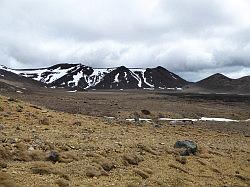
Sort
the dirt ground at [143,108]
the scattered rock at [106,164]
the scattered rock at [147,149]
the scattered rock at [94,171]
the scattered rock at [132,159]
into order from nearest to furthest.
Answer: the scattered rock at [94,171] < the scattered rock at [106,164] < the scattered rock at [132,159] < the scattered rock at [147,149] < the dirt ground at [143,108]

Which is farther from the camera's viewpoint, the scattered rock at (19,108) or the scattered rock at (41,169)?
the scattered rock at (19,108)

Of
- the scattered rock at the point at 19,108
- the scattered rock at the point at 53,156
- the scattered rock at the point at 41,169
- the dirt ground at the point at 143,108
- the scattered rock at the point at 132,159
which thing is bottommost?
the dirt ground at the point at 143,108

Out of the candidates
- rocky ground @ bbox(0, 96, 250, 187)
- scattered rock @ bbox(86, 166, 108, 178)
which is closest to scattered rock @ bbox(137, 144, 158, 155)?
rocky ground @ bbox(0, 96, 250, 187)

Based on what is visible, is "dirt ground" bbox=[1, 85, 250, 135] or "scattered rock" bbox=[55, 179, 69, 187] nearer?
"scattered rock" bbox=[55, 179, 69, 187]

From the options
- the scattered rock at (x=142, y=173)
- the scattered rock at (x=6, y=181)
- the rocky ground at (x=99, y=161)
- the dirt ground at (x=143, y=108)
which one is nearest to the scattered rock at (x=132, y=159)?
the rocky ground at (x=99, y=161)

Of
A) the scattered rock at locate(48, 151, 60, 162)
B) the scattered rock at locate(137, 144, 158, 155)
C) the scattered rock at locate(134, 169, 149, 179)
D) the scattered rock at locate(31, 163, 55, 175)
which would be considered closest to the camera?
the scattered rock at locate(31, 163, 55, 175)

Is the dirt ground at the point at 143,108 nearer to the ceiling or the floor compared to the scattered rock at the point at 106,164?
nearer to the floor

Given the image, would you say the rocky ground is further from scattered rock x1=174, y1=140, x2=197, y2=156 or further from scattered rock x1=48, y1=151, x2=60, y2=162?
scattered rock x1=174, y1=140, x2=197, y2=156

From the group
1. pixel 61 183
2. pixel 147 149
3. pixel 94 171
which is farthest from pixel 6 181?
pixel 147 149

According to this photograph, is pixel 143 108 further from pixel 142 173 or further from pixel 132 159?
pixel 142 173

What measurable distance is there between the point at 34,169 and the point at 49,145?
4.47m

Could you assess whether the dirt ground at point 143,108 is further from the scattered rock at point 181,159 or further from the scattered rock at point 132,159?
the scattered rock at point 132,159

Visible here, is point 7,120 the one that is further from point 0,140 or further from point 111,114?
point 111,114

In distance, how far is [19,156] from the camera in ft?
71.2
